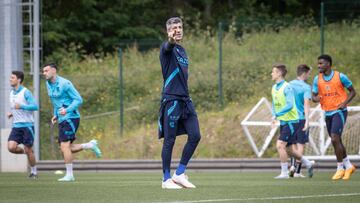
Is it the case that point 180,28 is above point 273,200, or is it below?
above

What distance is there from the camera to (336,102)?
17312 millimetres

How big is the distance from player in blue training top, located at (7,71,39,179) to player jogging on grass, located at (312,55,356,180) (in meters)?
5.63

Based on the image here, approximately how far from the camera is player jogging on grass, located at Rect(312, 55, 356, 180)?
17234 millimetres

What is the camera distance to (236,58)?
104ft

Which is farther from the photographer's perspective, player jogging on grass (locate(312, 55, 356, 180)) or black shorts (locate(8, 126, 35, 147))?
black shorts (locate(8, 126, 35, 147))

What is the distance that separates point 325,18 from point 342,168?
1299 cm

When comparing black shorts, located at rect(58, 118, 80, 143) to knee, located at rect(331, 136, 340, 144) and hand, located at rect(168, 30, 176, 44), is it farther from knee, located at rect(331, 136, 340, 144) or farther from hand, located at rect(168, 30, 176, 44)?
hand, located at rect(168, 30, 176, 44)

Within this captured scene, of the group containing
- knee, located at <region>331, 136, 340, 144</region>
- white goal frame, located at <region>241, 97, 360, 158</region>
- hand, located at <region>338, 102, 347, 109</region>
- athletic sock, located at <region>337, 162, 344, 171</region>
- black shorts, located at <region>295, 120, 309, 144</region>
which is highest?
hand, located at <region>338, 102, 347, 109</region>

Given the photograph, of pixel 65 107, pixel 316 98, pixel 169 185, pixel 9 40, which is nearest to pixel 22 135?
pixel 65 107

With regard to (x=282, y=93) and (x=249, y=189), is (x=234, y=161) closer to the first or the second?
(x=282, y=93)

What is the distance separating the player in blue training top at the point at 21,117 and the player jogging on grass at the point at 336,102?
5633 millimetres

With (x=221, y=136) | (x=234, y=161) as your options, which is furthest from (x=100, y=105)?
(x=234, y=161)

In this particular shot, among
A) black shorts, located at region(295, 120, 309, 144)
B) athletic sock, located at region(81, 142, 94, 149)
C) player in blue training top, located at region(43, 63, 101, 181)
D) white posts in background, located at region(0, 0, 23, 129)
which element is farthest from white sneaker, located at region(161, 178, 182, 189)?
white posts in background, located at region(0, 0, 23, 129)

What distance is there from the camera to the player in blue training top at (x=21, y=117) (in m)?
19.9
